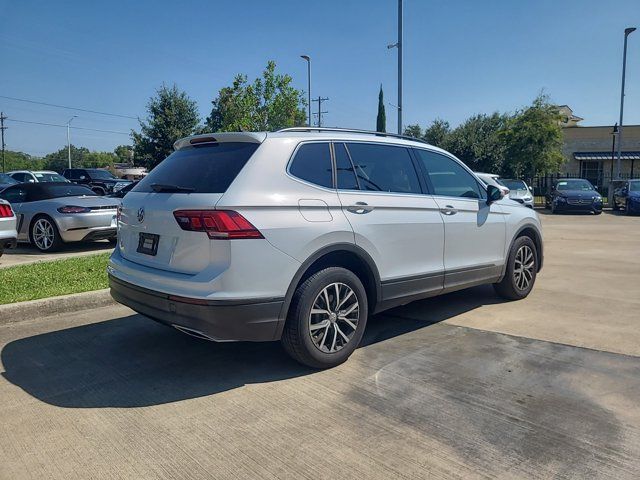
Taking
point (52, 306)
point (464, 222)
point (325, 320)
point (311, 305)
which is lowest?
point (52, 306)

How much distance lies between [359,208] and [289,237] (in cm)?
80

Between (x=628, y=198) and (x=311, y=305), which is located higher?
(x=628, y=198)

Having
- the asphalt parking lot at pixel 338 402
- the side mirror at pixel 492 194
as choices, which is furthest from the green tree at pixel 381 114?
the asphalt parking lot at pixel 338 402

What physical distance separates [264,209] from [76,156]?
126352 mm

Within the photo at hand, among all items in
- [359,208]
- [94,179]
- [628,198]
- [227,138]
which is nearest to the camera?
[227,138]

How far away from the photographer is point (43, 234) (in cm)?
1000

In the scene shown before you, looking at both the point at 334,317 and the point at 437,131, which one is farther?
the point at 437,131

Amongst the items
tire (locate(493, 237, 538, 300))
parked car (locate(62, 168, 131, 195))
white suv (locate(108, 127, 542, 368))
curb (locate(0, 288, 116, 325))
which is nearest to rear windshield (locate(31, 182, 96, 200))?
curb (locate(0, 288, 116, 325))

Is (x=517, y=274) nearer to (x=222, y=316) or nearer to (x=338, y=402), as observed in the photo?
(x=338, y=402)

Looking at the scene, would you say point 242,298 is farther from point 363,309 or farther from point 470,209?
point 470,209

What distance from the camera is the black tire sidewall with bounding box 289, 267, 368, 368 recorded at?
12.5 ft

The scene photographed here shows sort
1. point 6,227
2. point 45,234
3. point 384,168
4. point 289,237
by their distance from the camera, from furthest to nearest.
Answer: point 45,234
point 6,227
point 384,168
point 289,237

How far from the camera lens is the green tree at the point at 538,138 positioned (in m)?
27.5

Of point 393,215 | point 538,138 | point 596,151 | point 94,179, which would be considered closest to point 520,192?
point 538,138
